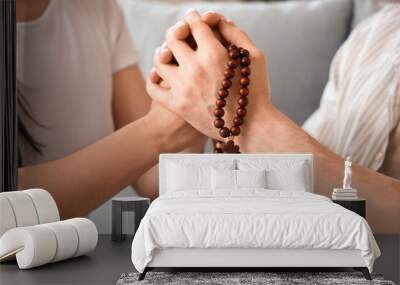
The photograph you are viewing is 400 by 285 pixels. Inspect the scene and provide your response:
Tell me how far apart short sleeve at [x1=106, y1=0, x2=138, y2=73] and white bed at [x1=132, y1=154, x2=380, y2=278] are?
135 cm

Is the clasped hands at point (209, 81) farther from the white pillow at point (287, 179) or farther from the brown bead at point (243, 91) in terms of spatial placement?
the white pillow at point (287, 179)

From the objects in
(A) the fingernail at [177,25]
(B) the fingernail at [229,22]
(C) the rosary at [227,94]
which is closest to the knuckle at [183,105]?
(C) the rosary at [227,94]

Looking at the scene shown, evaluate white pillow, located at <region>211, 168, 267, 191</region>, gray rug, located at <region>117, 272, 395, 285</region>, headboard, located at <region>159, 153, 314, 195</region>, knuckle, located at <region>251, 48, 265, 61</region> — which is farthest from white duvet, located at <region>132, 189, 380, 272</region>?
knuckle, located at <region>251, 48, 265, 61</region>

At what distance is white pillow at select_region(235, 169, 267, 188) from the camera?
412 centimetres

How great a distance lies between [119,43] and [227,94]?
2.63 ft

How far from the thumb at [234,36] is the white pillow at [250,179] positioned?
736 millimetres

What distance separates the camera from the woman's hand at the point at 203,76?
4328 millimetres

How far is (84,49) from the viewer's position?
464 centimetres

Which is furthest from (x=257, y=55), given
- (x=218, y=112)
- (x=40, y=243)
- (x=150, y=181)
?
(x=40, y=243)

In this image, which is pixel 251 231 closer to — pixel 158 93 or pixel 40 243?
pixel 40 243

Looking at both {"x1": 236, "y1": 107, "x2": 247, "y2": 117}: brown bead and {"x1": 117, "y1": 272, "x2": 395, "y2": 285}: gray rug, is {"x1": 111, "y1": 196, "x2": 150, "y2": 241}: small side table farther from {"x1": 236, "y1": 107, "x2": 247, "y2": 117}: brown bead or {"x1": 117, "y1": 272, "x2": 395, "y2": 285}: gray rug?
{"x1": 117, "y1": 272, "x2": 395, "y2": 285}: gray rug

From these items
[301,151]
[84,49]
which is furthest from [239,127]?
[84,49]

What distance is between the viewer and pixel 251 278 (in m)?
3.45

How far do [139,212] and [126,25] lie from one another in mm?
1127
